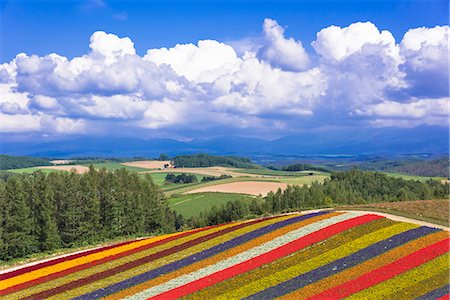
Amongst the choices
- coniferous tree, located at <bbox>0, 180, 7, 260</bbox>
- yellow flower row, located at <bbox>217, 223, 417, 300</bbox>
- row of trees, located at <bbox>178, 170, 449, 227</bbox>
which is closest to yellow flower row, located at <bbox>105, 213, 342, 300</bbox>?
yellow flower row, located at <bbox>217, 223, 417, 300</bbox>

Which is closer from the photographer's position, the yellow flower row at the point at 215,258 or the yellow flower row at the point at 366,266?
the yellow flower row at the point at 366,266

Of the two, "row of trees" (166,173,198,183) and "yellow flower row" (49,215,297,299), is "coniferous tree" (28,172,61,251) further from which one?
"row of trees" (166,173,198,183)

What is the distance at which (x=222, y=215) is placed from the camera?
70938 mm

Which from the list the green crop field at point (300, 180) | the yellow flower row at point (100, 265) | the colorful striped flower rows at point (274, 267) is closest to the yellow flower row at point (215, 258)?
the colorful striped flower rows at point (274, 267)

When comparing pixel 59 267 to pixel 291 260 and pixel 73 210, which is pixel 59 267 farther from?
pixel 291 260

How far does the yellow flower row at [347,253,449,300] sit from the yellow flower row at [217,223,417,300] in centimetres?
473

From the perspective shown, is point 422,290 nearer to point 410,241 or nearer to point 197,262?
point 410,241

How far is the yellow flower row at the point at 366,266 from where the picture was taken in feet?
82.0

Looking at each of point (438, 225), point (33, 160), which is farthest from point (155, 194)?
point (33, 160)

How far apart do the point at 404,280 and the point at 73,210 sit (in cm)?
4308

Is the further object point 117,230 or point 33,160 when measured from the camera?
point 33,160

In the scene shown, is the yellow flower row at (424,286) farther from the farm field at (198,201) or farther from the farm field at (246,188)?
the farm field at (246,188)

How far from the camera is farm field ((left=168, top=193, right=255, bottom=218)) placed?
85.9 metres

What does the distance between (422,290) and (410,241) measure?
7.17 metres
